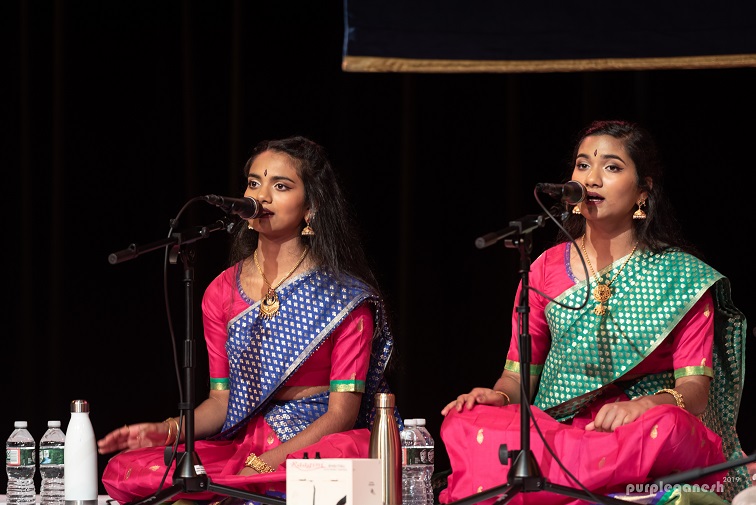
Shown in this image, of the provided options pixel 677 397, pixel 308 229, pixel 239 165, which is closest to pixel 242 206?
pixel 308 229

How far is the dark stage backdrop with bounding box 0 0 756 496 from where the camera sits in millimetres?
4219

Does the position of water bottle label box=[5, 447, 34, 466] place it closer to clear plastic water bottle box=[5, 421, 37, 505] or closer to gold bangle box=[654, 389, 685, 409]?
clear plastic water bottle box=[5, 421, 37, 505]

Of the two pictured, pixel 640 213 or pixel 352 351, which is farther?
pixel 352 351

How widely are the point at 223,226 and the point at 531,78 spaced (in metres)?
1.38

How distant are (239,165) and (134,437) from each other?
1.29 m

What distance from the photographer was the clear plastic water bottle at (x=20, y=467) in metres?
3.84

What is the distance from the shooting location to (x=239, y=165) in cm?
446

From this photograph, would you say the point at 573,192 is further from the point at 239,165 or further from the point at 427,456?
the point at 239,165

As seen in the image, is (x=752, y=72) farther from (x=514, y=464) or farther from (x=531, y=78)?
(x=514, y=464)

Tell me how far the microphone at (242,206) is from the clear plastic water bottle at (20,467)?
3.48 feet

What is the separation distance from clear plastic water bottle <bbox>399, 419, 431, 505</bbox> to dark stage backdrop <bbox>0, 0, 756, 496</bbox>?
0.57 meters

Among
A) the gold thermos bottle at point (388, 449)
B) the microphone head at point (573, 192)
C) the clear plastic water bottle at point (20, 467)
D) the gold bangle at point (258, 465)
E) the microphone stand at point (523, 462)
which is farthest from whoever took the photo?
the clear plastic water bottle at point (20, 467)

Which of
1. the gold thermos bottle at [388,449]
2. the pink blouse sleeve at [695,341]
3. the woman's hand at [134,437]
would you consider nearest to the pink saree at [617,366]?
the pink blouse sleeve at [695,341]

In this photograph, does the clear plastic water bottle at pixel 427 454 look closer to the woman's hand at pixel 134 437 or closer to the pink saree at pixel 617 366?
the pink saree at pixel 617 366
